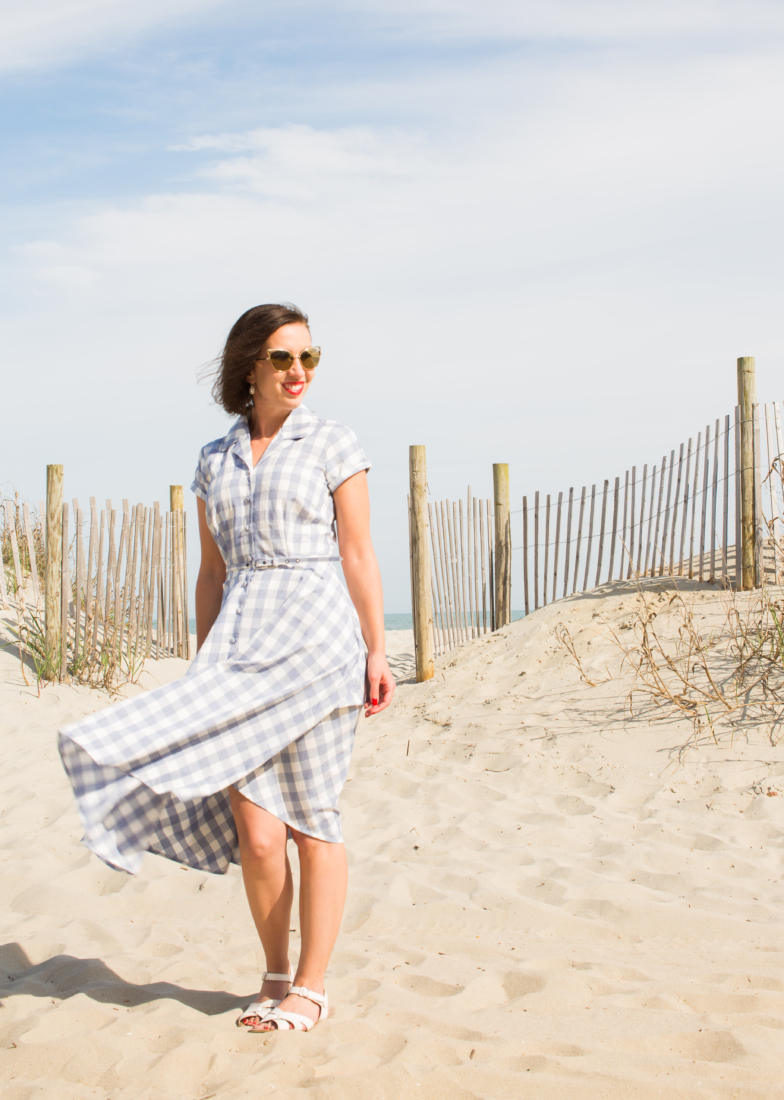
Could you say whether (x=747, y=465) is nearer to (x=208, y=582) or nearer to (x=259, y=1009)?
(x=208, y=582)

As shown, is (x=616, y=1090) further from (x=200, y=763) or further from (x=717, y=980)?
(x=200, y=763)

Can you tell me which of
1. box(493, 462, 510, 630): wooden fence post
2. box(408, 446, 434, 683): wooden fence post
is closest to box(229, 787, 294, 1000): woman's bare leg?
box(408, 446, 434, 683): wooden fence post

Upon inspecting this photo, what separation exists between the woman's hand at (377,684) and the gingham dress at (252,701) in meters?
0.03

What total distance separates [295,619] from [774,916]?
6.17ft

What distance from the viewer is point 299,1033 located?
2037 millimetres

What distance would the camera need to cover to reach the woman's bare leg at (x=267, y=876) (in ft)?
6.67

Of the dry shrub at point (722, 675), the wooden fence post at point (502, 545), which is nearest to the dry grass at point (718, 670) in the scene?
the dry shrub at point (722, 675)

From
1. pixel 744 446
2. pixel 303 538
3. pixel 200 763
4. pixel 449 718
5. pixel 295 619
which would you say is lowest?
pixel 449 718

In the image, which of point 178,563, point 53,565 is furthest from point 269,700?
Result: point 178,563

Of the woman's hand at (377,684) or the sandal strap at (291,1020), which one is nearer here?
the sandal strap at (291,1020)

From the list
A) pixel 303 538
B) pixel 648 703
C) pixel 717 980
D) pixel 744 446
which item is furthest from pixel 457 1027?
pixel 744 446

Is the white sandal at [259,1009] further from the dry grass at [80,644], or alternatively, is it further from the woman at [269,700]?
the dry grass at [80,644]

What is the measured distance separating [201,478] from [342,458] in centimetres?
40

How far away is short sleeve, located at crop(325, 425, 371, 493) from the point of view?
7.22 ft
